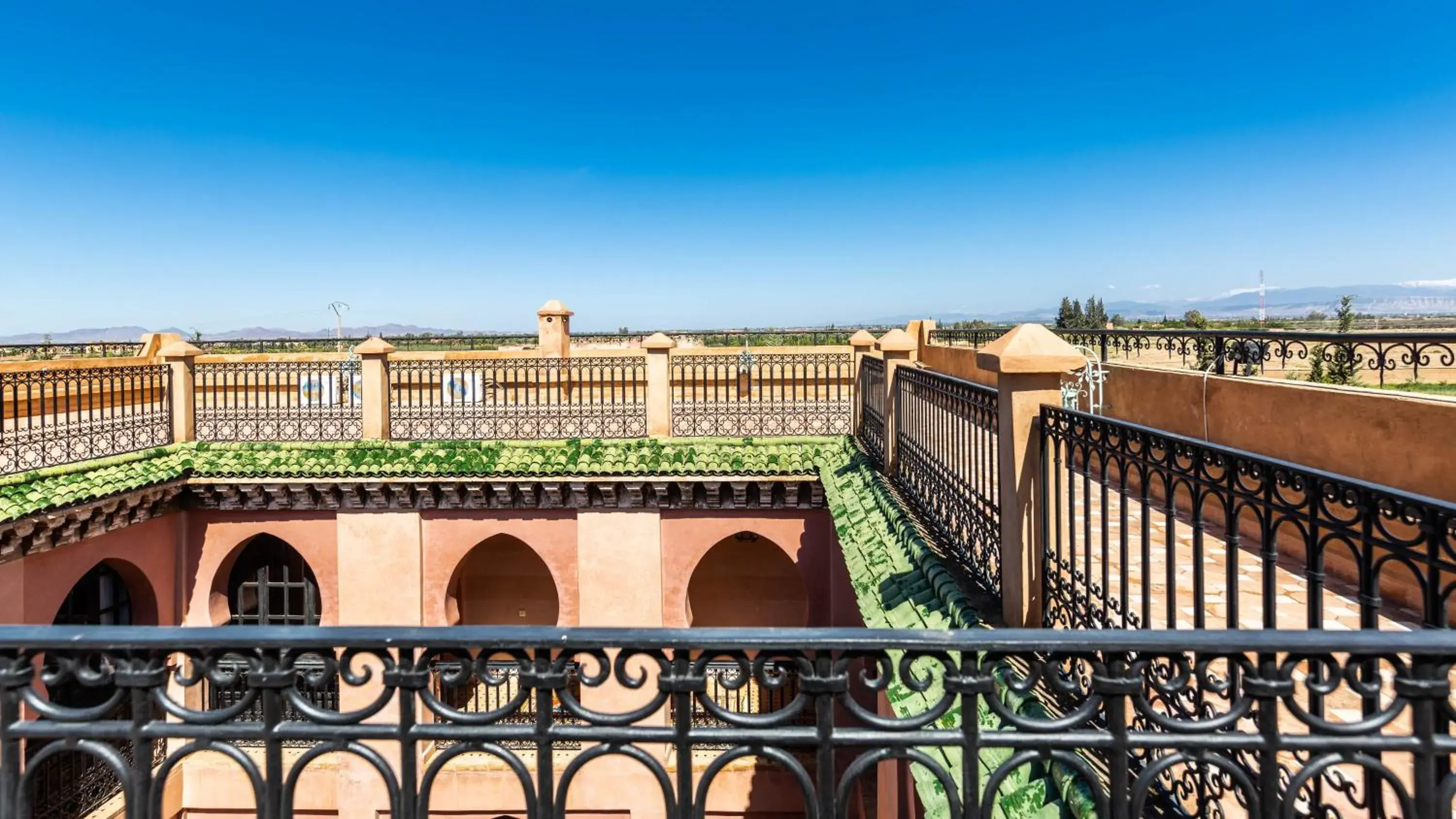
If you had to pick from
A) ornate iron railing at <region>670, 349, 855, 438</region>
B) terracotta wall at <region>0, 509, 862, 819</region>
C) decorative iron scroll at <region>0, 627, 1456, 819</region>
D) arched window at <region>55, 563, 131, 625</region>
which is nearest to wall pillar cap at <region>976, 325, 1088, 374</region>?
decorative iron scroll at <region>0, 627, 1456, 819</region>

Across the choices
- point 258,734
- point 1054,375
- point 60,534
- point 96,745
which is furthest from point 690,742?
point 60,534

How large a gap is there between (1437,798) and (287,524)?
1298cm

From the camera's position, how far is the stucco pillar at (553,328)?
17.8 metres

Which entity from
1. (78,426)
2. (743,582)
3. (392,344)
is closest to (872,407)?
(743,582)

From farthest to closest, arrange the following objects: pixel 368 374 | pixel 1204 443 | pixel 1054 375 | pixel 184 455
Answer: pixel 368 374 → pixel 184 455 → pixel 1054 375 → pixel 1204 443

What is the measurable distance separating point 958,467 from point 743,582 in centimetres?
1058

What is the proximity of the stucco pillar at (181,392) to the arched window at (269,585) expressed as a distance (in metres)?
2.10

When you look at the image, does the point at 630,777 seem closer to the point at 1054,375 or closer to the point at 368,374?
the point at 368,374

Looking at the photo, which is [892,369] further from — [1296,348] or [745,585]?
[1296,348]

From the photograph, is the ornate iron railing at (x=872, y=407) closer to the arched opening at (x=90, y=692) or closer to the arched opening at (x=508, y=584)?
the arched opening at (x=508, y=584)

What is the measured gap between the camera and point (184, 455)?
37.7ft

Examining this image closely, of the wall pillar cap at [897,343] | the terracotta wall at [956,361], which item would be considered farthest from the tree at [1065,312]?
the wall pillar cap at [897,343]

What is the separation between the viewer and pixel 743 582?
15031 mm

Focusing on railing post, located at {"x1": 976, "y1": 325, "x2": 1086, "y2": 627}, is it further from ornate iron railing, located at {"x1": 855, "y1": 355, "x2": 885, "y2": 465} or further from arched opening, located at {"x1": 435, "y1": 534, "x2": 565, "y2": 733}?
arched opening, located at {"x1": 435, "y1": 534, "x2": 565, "y2": 733}
